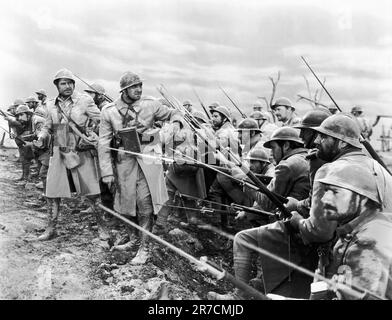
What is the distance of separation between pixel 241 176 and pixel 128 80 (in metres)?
2.00

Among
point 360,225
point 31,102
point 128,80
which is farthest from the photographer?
point 31,102

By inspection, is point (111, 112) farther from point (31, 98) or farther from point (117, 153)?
point (31, 98)

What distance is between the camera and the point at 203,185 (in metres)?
9.20

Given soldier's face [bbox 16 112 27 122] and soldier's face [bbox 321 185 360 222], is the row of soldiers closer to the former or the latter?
soldier's face [bbox 321 185 360 222]

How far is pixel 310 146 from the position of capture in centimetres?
581

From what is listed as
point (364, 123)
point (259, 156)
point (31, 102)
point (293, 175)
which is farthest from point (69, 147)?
point (31, 102)

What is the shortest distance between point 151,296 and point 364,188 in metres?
2.72

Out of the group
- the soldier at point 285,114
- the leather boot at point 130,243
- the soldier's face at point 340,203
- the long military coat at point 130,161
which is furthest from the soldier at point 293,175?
the soldier at point 285,114

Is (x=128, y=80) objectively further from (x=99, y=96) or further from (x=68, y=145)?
(x=99, y=96)

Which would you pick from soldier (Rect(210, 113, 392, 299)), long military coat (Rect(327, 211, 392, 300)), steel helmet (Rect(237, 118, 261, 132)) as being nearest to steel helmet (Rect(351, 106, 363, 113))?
steel helmet (Rect(237, 118, 261, 132))

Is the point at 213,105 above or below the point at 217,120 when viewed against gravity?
above

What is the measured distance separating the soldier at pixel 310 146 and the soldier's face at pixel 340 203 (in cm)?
116

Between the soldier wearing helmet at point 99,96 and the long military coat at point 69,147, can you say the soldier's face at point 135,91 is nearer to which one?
the long military coat at point 69,147

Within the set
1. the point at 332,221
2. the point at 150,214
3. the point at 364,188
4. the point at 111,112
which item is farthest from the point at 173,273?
the point at 364,188
